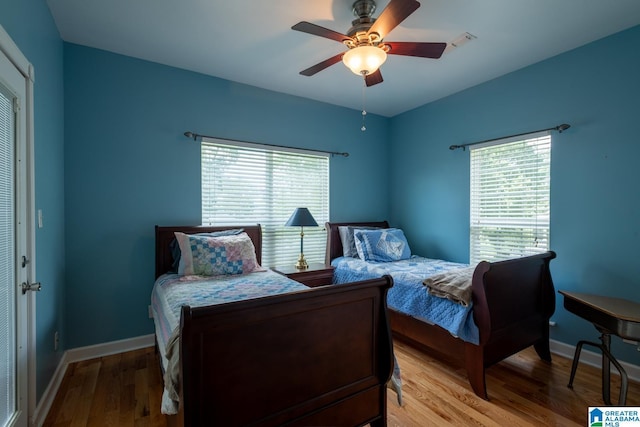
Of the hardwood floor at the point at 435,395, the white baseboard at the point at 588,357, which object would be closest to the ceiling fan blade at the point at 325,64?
the hardwood floor at the point at 435,395

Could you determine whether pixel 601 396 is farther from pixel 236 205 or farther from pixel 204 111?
pixel 204 111

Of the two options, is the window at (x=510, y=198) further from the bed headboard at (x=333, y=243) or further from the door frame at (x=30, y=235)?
the door frame at (x=30, y=235)

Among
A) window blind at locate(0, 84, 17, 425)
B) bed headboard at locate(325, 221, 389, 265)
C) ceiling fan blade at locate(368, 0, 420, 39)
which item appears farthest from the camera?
bed headboard at locate(325, 221, 389, 265)

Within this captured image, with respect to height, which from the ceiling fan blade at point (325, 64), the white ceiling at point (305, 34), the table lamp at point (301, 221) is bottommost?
the table lamp at point (301, 221)

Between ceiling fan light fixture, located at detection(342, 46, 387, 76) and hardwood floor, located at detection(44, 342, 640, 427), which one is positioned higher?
ceiling fan light fixture, located at detection(342, 46, 387, 76)

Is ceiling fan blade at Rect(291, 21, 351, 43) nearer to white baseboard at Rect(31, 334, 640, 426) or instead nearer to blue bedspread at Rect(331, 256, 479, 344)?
blue bedspread at Rect(331, 256, 479, 344)

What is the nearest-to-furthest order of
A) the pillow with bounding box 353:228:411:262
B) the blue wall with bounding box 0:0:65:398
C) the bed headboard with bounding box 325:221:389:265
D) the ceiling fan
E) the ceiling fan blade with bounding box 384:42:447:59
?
1. the blue wall with bounding box 0:0:65:398
2. the ceiling fan
3. the ceiling fan blade with bounding box 384:42:447:59
4. the pillow with bounding box 353:228:411:262
5. the bed headboard with bounding box 325:221:389:265

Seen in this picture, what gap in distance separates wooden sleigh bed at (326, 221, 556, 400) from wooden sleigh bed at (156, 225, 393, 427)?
2.75 ft

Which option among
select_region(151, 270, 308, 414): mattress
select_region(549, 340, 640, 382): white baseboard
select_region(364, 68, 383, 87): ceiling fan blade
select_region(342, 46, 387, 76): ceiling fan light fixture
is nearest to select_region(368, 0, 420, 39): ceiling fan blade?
select_region(342, 46, 387, 76): ceiling fan light fixture

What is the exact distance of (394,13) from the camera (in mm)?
1663

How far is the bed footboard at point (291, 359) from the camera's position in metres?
1.17

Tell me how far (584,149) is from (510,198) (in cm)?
73

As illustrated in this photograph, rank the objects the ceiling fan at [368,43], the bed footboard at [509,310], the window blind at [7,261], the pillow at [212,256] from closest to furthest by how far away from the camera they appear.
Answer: the window blind at [7,261] → the ceiling fan at [368,43] → the bed footboard at [509,310] → the pillow at [212,256]

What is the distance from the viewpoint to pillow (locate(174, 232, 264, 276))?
2.57m
